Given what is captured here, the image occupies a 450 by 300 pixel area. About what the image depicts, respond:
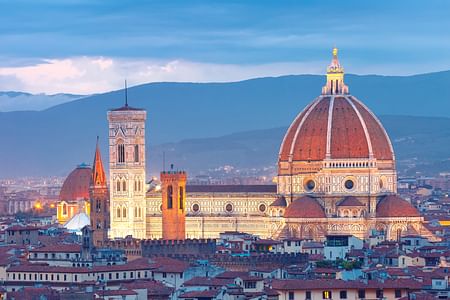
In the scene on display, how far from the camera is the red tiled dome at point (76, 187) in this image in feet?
600

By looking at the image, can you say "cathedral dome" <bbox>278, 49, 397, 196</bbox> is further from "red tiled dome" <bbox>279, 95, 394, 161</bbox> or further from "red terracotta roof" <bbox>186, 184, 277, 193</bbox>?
"red terracotta roof" <bbox>186, 184, 277, 193</bbox>

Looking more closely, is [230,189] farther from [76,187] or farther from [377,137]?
[76,187]

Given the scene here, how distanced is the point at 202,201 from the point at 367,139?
1202 cm

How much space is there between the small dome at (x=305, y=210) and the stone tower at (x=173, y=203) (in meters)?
6.61

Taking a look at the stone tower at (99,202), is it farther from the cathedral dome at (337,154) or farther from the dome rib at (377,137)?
the dome rib at (377,137)

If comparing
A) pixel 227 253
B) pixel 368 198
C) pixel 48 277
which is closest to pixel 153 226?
pixel 368 198

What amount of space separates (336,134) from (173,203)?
453 inches

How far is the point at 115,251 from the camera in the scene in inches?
4392

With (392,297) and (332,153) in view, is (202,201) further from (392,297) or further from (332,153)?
(392,297)

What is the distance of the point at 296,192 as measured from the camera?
15325 centimetres

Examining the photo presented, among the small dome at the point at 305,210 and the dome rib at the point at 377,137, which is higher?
the dome rib at the point at 377,137

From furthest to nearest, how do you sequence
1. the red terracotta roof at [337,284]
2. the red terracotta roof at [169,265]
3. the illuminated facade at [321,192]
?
the illuminated facade at [321,192] < the red terracotta roof at [169,265] < the red terracotta roof at [337,284]

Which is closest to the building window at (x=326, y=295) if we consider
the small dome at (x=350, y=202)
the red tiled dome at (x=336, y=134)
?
the small dome at (x=350, y=202)

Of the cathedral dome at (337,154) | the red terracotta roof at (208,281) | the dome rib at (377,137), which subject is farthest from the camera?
the dome rib at (377,137)
